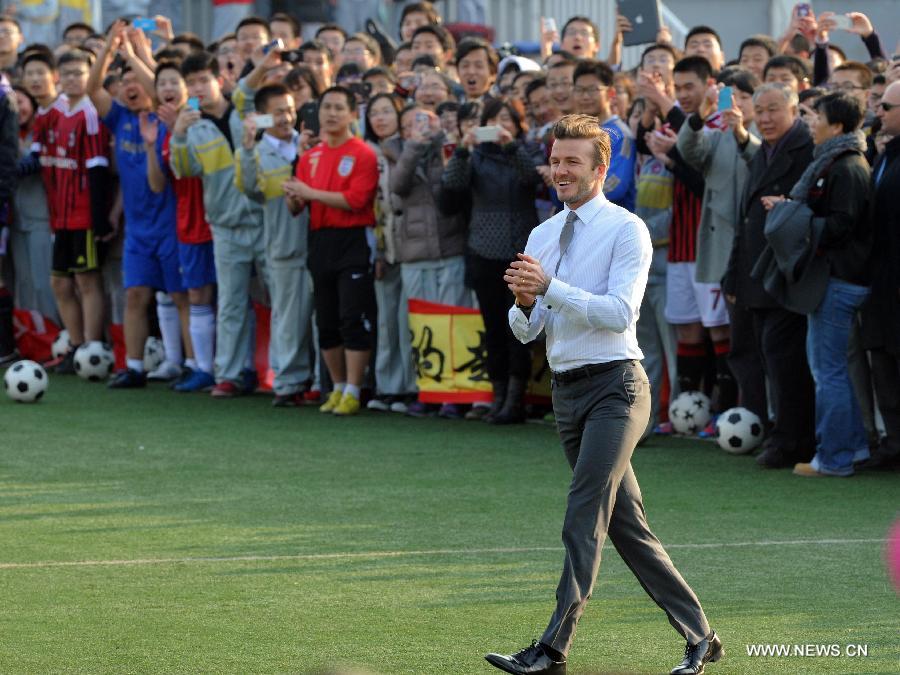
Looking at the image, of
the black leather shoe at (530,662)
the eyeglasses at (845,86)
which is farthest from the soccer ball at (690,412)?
the black leather shoe at (530,662)

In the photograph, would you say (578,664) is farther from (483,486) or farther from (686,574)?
(483,486)

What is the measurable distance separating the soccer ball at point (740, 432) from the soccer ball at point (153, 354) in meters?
6.30

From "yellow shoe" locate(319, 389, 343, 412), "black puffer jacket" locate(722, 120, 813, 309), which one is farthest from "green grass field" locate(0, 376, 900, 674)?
"black puffer jacket" locate(722, 120, 813, 309)

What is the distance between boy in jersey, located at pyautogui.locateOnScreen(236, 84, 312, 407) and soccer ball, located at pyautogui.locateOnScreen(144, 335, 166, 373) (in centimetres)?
187

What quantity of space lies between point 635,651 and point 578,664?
310 millimetres

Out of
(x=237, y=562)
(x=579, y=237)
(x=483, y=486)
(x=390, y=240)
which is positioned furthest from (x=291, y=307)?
(x=579, y=237)

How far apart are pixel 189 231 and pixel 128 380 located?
150cm

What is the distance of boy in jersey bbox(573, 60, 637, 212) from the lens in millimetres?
12273

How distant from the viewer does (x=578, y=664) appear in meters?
6.45

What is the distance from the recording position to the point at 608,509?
20.5 ft

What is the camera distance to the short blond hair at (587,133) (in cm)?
634

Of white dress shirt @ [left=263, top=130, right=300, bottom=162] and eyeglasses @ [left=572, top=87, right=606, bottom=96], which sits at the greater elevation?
eyeglasses @ [left=572, top=87, right=606, bottom=96]

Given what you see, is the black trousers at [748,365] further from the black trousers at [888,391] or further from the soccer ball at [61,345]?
the soccer ball at [61,345]

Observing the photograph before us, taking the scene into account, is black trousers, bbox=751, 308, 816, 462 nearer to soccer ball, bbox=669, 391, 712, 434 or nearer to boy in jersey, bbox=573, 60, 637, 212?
soccer ball, bbox=669, 391, 712, 434
